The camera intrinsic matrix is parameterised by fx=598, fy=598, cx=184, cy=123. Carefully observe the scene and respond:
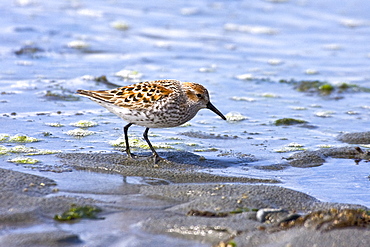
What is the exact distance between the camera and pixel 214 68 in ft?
38.9

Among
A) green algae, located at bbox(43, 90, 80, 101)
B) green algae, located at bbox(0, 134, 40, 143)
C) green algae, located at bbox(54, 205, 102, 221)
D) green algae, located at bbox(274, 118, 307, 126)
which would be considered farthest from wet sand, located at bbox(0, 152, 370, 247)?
green algae, located at bbox(43, 90, 80, 101)

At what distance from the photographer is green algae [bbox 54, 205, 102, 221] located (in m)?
4.71

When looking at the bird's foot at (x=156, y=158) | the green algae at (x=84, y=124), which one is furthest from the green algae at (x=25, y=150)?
the green algae at (x=84, y=124)

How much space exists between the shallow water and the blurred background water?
3cm

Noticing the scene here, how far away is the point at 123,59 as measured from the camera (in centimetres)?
1234

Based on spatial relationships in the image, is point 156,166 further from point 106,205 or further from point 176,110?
point 106,205

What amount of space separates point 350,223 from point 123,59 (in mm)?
8504

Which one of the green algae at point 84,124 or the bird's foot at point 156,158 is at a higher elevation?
the green algae at point 84,124

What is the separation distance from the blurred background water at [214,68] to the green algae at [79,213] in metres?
1.37

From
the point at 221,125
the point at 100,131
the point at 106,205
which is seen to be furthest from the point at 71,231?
the point at 221,125

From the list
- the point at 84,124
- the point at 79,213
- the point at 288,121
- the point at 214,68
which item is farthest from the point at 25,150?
the point at 214,68

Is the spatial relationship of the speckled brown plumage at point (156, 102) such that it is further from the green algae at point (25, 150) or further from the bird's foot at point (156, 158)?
the green algae at point (25, 150)

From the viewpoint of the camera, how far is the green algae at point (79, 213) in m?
4.71

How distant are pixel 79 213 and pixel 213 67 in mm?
7514
